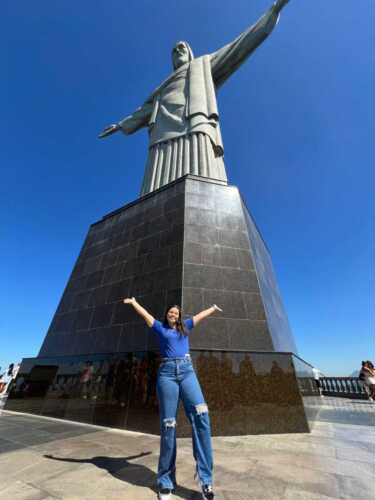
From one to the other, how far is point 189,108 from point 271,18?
6.91 metres

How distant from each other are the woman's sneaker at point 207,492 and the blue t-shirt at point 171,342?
110 centimetres

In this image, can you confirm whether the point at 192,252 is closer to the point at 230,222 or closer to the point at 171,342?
the point at 230,222

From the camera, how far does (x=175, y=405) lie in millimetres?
2703

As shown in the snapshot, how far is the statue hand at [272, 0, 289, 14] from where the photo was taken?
13672 mm

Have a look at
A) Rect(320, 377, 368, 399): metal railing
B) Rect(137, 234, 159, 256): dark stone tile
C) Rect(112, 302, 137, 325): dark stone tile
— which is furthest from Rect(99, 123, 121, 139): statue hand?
Rect(320, 377, 368, 399): metal railing

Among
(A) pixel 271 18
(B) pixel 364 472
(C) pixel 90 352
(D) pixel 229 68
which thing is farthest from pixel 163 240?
(A) pixel 271 18

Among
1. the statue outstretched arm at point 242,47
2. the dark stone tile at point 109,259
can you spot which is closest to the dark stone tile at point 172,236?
the dark stone tile at point 109,259

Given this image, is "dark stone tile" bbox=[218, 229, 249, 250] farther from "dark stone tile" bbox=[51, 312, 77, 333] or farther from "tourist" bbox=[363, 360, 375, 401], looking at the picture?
"tourist" bbox=[363, 360, 375, 401]

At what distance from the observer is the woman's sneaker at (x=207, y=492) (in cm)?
226

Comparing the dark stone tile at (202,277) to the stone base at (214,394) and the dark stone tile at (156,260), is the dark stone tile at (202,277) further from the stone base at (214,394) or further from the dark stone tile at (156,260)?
the stone base at (214,394)

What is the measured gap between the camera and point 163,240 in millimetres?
8453

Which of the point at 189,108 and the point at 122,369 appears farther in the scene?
the point at 189,108

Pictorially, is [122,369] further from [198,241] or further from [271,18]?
[271,18]

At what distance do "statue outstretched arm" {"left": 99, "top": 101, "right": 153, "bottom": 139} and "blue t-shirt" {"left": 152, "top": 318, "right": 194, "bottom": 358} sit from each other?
1664cm
